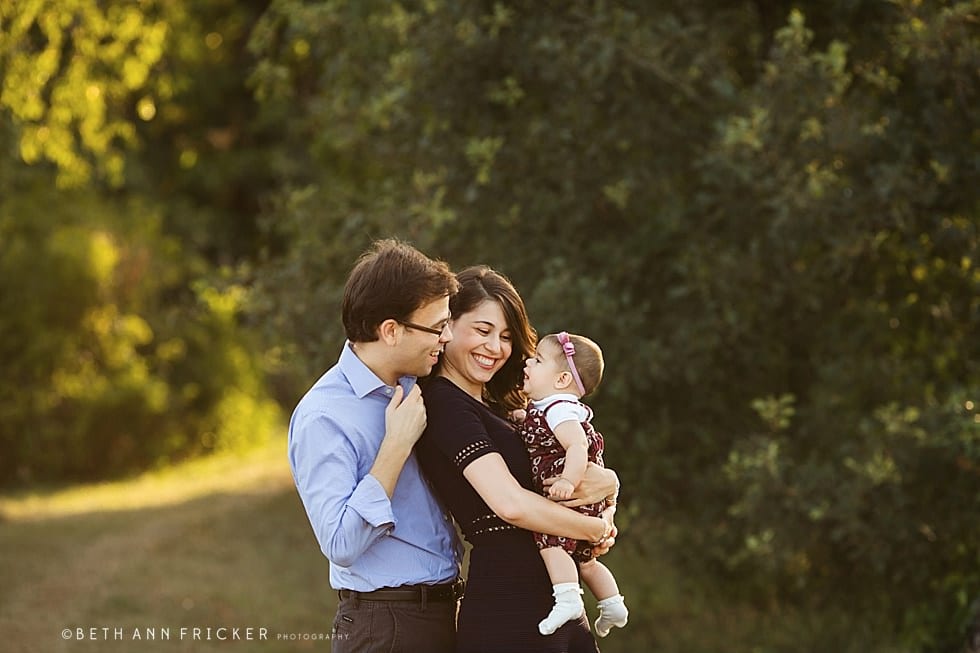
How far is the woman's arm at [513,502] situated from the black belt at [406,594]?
0.89 ft

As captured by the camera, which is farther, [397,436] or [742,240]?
[742,240]

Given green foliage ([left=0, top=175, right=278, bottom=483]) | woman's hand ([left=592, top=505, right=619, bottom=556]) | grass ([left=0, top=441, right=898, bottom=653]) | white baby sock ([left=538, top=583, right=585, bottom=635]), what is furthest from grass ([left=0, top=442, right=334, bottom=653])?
white baby sock ([left=538, top=583, right=585, bottom=635])

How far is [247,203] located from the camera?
21.8 metres

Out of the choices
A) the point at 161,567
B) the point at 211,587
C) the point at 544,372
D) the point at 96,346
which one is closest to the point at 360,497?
the point at 544,372

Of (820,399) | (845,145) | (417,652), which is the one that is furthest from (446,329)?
(820,399)

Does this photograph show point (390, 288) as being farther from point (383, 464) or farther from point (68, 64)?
point (68, 64)

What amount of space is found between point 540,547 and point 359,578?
461 millimetres

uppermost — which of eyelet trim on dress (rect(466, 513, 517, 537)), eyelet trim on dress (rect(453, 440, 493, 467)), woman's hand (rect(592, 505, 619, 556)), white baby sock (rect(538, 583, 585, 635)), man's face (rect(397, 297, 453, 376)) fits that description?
man's face (rect(397, 297, 453, 376))

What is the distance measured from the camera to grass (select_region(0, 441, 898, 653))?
736 centimetres

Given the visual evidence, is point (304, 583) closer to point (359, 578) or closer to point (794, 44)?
point (794, 44)

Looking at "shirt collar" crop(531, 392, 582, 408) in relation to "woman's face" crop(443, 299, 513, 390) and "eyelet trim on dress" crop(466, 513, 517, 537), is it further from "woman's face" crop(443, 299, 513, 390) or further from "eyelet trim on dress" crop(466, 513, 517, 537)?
"eyelet trim on dress" crop(466, 513, 517, 537)

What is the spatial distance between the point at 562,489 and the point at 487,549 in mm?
242

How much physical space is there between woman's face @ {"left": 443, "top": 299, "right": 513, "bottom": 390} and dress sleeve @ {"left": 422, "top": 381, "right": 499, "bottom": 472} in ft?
0.24

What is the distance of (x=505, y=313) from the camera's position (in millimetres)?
3479
